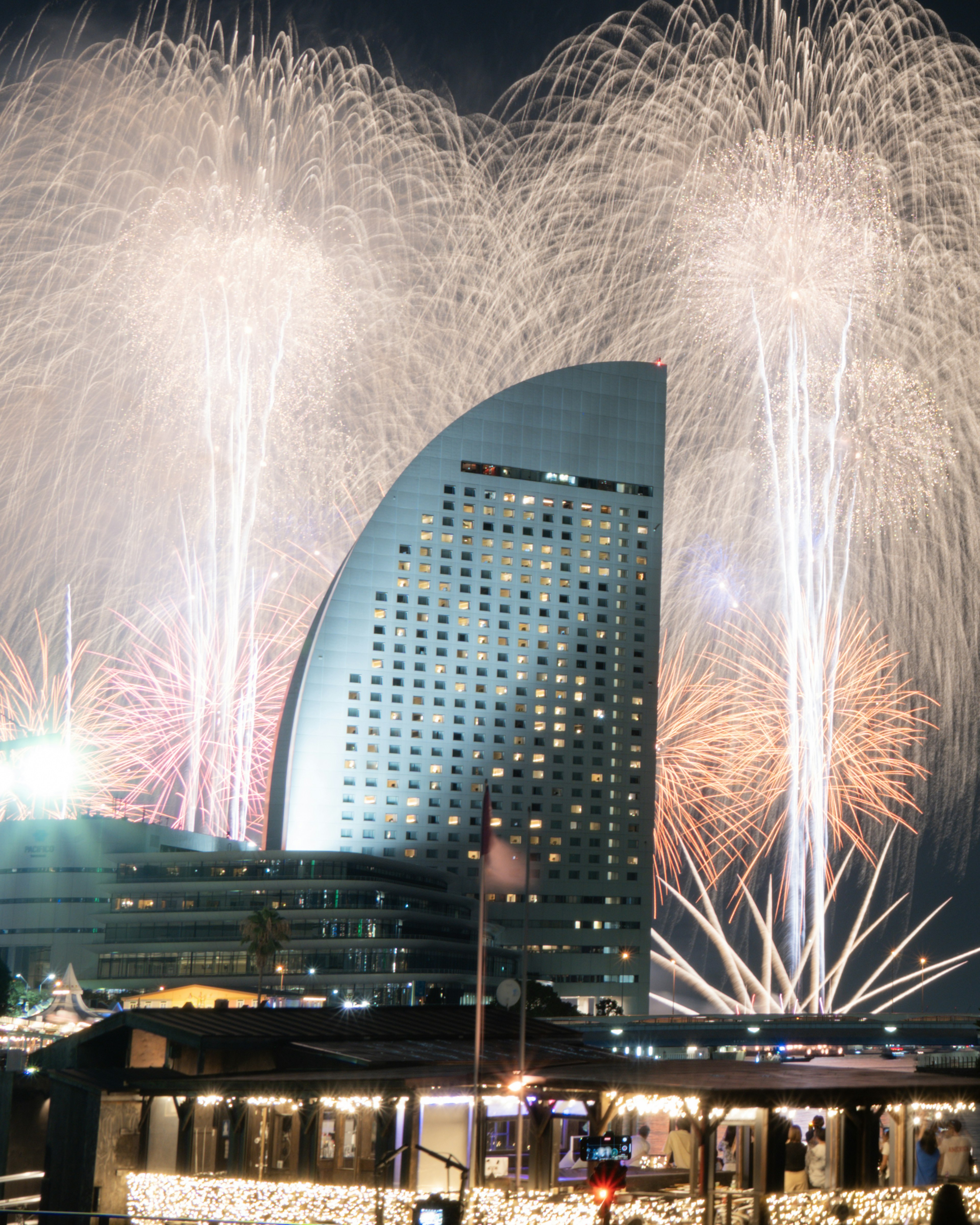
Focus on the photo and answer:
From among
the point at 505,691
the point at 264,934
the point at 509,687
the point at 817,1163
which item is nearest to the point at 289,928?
the point at 264,934

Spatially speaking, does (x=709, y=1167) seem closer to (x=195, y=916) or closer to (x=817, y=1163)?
(x=817, y=1163)

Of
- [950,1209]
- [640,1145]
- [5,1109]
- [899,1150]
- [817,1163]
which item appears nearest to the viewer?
[950,1209]

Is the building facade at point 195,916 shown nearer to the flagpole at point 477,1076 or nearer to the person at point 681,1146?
the flagpole at point 477,1076

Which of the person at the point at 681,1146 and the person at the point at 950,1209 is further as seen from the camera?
the person at the point at 681,1146

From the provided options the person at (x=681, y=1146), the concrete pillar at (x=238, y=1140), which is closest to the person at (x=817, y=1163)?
the person at (x=681, y=1146)

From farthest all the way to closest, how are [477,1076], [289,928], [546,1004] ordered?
[289,928] → [546,1004] → [477,1076]
